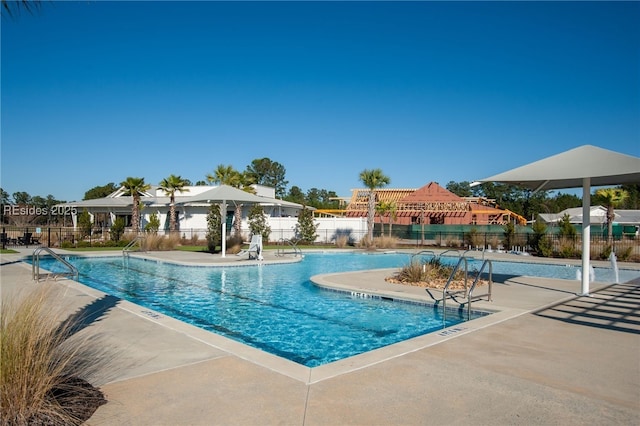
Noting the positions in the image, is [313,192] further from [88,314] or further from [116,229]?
[88,314]

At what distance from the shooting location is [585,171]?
343 inches

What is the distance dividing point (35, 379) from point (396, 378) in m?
3.02

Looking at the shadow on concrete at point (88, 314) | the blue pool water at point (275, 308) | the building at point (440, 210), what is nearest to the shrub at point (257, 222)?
the blue pool water at point (275, 308)

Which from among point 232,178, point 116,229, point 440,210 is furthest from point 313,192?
point 116,229

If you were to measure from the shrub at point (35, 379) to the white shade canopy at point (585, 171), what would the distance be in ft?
28.1

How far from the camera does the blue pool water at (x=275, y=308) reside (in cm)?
722

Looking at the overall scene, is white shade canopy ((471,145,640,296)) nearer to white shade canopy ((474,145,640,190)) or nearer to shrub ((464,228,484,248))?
white shade canopy ((474,145,640,190))

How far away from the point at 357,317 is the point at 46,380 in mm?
6093

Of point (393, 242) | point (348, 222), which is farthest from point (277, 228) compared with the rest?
point (393, 242)

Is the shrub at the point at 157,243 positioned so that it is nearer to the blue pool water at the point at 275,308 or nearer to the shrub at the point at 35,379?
the blue pool water at the point at 275,308

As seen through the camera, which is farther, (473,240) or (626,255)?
(473,240)

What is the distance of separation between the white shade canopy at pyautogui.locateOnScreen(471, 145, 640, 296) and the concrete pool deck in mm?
2726

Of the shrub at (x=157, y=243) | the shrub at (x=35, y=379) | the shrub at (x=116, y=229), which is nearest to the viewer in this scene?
the shrub at (x=35, y=379)

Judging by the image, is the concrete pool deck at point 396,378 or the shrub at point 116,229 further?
the shrub at point 116,229
